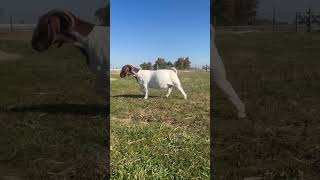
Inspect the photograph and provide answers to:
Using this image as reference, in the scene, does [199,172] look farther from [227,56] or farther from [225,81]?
[227,56]

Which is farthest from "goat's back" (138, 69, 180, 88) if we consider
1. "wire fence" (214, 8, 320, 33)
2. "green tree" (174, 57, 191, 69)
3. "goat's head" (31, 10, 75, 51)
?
"goat's head" (31, 10, 75, 51)

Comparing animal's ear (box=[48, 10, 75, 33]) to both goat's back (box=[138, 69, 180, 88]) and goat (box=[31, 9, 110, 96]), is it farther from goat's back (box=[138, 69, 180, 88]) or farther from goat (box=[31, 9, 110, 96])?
goat's back (box=[138, 69, 180, 88])

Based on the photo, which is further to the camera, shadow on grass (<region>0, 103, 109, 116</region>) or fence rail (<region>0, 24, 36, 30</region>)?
shadow on grass (<region>0, 103, 109, 116</region>)

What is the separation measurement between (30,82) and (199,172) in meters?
2.51

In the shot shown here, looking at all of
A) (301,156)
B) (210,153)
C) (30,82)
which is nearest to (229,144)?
(210,153)

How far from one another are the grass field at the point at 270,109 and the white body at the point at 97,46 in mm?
1153

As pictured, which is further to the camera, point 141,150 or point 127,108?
point 127,108

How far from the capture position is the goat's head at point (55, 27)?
3492 millimetres

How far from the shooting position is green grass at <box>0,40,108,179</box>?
3.19 metres

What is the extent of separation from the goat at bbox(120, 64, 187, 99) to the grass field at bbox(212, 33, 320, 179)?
1.63ft

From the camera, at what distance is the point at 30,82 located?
15.9 ft

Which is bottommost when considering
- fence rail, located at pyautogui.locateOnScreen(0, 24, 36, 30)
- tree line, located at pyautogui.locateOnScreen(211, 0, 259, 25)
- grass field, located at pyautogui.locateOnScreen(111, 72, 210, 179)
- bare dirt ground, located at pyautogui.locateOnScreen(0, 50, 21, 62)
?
grass field, located at pyautogui.locateOnScreen(111, 72, 210, 179)

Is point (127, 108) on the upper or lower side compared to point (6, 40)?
lower

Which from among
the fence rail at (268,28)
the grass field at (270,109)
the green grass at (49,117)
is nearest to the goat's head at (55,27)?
the green grass at (49,117)
